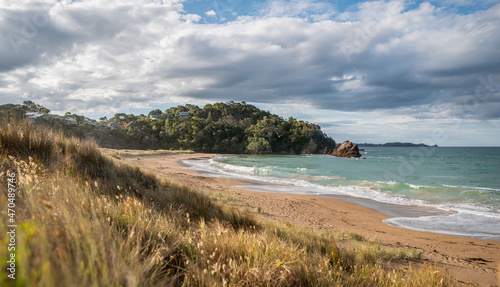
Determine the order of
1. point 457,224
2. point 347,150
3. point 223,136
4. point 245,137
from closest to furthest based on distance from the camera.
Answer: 1. point 457,224
2. point 347,150
3. point 223,136
4. point 245,137

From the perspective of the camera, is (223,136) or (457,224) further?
(223,136)

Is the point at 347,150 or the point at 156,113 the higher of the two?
the point at 156,113

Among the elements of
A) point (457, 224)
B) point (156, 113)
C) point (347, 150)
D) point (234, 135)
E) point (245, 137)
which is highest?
point (156, 113)

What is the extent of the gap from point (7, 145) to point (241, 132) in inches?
3403

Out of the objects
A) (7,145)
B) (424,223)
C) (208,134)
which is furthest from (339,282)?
(208,134)

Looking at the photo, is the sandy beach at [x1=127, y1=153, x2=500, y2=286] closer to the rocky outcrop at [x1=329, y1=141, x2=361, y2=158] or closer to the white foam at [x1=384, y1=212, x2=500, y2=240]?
the white foam at [x1=384, y1=212, x2=500, y2=240]

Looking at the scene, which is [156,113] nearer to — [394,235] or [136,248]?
[394,235]

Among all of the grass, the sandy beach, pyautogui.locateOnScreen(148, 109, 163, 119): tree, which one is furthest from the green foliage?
the grass

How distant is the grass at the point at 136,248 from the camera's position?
160cm

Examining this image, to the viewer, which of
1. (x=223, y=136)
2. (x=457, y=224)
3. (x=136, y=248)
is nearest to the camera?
(x=136, y=248)

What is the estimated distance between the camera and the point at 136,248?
2.53m

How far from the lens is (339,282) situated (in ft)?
10.6

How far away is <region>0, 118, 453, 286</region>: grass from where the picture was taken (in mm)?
1604

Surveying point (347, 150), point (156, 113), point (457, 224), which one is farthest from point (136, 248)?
point (156, 113)
